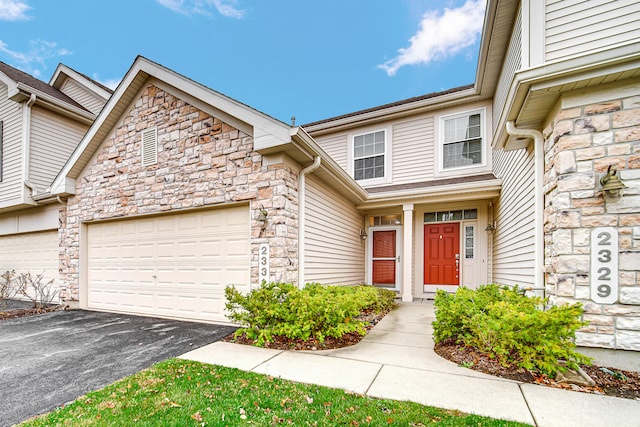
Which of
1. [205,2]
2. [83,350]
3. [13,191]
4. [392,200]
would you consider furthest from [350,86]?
[83,350]

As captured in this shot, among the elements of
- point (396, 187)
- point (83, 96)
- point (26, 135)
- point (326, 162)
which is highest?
point (83, 96)

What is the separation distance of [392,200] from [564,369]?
542 cm

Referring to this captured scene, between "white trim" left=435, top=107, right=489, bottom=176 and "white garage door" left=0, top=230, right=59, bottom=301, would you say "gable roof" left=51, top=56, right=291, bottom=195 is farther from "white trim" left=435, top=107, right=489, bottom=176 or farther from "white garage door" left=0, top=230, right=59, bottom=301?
"white trim" left=435, top=107, right=489, bottom=176

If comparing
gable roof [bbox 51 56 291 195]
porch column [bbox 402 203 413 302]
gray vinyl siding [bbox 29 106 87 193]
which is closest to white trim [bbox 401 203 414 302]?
porch column [bbox 402 203 413 302]

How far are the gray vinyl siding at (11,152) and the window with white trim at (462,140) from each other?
1210 cm

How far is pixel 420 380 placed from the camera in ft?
9.73

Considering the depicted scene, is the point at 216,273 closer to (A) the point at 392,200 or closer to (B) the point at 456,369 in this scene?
(B) the point at 456,369

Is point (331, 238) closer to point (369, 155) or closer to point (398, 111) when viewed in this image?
point (369, 155)

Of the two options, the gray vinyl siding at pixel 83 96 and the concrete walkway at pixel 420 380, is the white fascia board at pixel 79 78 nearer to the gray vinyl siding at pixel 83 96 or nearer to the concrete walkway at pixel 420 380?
the gray vinyl siding at pixel 83 96

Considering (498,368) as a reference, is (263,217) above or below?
above

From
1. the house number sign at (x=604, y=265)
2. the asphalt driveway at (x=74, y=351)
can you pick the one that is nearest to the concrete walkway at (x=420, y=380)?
the asphalt driveway at (x=74, y=351)

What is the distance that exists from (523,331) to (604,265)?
1260 millimetres

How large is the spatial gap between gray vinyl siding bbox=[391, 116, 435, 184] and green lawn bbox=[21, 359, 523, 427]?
6773mm

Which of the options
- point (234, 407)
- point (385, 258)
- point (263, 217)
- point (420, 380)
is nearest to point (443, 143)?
point (385, 258)
